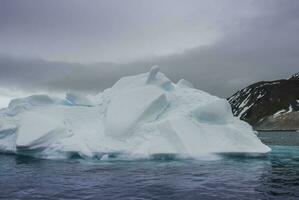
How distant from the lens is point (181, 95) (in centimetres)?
3077

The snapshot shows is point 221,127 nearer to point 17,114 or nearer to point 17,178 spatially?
point 17,178

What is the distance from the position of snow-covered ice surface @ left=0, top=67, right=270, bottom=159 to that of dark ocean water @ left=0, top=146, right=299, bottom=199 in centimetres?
96

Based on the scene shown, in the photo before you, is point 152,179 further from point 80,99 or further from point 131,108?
point 80,99

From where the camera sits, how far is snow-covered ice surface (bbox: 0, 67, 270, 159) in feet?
83.5

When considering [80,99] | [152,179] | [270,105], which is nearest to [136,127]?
[80,99]

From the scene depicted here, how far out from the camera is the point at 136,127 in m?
26.6

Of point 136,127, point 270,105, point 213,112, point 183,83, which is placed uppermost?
point 270,105

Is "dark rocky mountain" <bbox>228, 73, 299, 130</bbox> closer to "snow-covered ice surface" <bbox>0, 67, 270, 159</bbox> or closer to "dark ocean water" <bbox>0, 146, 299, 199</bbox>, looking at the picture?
"snow-covered ice surface" <bbox>0, 67, 270, 159</bbox>

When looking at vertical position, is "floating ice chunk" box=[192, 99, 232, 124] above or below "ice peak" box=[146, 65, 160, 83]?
below

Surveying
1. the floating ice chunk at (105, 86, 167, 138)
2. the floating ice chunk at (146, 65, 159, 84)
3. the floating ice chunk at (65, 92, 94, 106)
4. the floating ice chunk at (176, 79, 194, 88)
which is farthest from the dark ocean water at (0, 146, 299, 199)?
the floating ice chunk at (176, 79, 194, 88)

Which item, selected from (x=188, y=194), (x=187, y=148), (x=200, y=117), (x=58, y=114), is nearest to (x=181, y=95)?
(x=200, y=117)

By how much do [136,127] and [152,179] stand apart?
876 cm

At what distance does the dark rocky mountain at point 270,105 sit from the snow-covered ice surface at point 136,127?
11730cm

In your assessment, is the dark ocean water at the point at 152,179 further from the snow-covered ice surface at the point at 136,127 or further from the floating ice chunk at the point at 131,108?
the floating ice chunk at the point at 131,108
